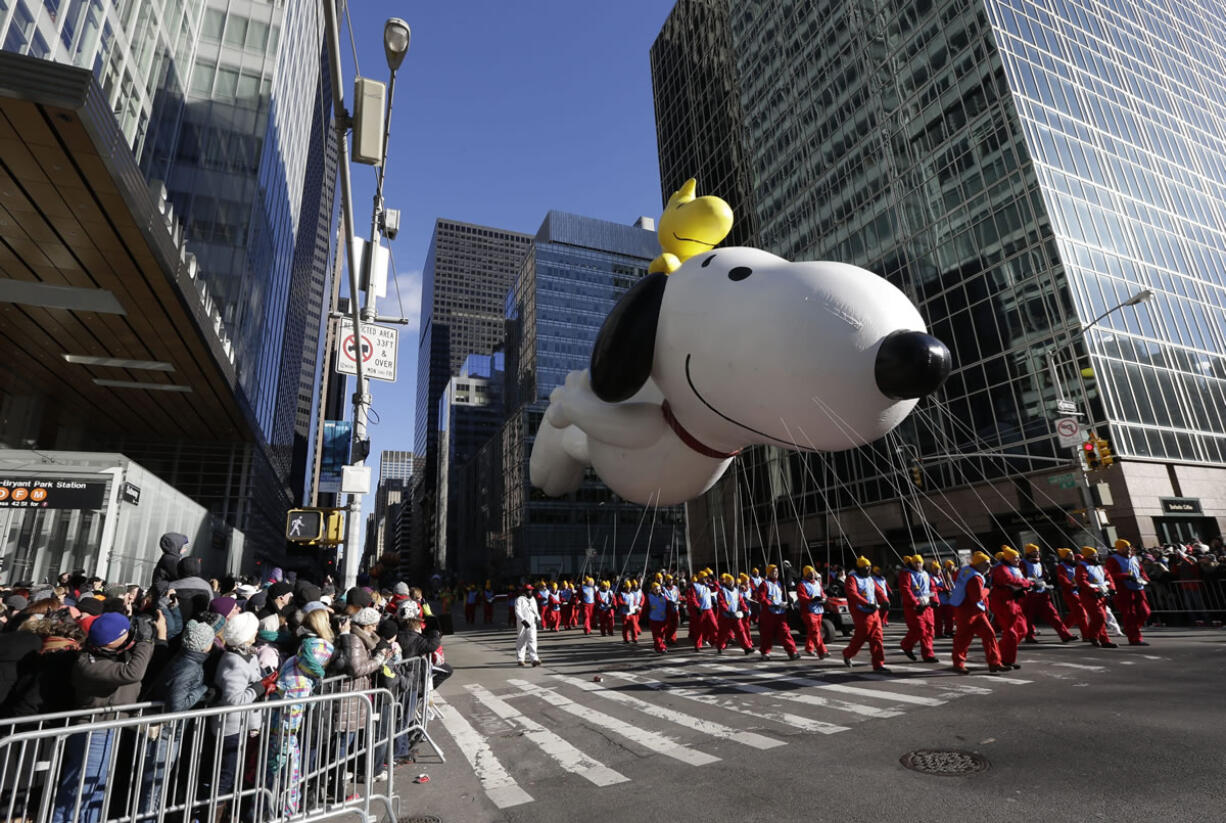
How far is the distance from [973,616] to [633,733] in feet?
17.0

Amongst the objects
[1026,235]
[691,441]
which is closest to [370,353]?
[691,441]

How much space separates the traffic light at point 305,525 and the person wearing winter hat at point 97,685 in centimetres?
565

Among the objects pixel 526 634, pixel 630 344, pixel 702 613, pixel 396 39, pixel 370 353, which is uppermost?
pixel 396 39

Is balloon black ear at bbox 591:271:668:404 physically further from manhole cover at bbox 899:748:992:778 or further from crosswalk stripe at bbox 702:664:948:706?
crosswalk stripe at bbox 702:664:948:706

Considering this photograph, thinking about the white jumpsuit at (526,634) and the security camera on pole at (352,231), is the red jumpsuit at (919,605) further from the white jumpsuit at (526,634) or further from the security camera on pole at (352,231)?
the security camera on pole at (352,231)

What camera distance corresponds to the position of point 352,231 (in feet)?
26.7

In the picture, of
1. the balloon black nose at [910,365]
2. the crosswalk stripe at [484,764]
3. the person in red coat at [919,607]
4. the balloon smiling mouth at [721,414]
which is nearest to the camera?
the balloon black nose at [910,365]

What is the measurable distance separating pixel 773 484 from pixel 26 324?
3139 cm

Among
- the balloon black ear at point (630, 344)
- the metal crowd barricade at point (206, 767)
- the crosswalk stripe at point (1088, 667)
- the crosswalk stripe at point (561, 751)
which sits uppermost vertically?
the balloon black ear at point (630, 344)

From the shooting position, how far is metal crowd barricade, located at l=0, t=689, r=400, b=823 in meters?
3.82

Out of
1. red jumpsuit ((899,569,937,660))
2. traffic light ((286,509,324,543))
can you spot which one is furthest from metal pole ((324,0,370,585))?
red jumpsuit ((899,569,937,660))

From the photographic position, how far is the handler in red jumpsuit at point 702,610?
43.9 ft

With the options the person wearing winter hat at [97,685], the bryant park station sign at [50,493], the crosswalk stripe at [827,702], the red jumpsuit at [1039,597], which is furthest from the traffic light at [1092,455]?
the bryant park station sign at [50,493]

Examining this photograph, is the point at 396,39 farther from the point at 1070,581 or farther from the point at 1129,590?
the point at 1129,590
